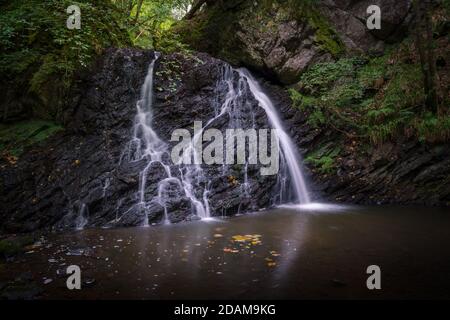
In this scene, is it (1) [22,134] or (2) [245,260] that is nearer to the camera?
(2) [245,260]

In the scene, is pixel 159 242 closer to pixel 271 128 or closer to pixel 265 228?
pixel 265 228

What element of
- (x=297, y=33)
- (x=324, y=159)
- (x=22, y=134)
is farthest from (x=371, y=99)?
(x=22, y=134)

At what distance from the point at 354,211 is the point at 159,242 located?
4.74 metres

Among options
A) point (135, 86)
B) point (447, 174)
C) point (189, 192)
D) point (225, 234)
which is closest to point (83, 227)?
point (189, 192)

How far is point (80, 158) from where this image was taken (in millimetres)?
8211

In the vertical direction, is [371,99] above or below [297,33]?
below

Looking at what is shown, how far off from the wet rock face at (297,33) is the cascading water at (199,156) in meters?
1.77

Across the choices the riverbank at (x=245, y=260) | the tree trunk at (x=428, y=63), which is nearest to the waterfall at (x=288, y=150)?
the riverbank at (x=245, y=260)

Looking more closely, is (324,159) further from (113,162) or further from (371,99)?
(113,162)

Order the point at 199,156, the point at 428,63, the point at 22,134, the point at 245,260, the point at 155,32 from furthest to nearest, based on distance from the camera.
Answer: the point at 155,32
the point at 428,63
the point at 199,156
the point at 22,134
the point at 245,260

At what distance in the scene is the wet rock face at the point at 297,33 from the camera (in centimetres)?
1224

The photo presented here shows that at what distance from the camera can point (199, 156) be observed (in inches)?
351

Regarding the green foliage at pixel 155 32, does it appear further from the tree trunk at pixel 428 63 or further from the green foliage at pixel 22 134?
the tree trunk at pixel 428 63

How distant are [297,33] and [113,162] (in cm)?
806
